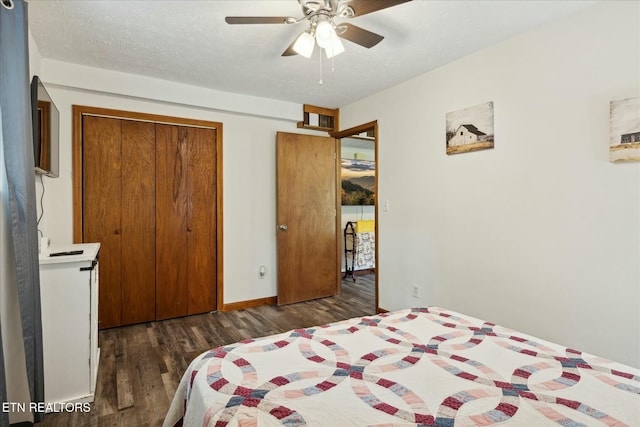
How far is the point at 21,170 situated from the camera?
151cm

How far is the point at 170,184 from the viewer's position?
351 centimetres

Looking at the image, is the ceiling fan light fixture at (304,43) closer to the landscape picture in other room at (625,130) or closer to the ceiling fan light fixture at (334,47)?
the ceiling fan light fixture at (334,47)

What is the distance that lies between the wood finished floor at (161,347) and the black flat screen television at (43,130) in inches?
59.2

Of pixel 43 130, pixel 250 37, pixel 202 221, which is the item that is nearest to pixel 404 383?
pixel 250 37

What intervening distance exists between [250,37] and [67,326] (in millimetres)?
2228

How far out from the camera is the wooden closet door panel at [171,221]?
3.47 metres

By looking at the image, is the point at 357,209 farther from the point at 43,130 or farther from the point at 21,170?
the point at 21,170

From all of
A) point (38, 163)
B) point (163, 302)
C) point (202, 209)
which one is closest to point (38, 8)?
point (38, 163)

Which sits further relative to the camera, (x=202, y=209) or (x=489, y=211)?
(x=202, y=209)

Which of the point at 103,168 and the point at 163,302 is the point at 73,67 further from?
the point at 163,302

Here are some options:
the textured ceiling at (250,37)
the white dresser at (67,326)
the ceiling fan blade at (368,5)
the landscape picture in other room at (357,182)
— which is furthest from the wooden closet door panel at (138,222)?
the landscape picture in other room at (357,182)

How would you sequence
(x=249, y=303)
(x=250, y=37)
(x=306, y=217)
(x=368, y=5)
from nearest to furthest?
(x=368, y=5), (x=250, y=37), (x=249, y=303), (x=306, y=217)

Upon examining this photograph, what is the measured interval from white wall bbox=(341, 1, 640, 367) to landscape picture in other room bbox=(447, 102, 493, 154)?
5 centimetres

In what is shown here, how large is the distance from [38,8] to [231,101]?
1.81 metres
